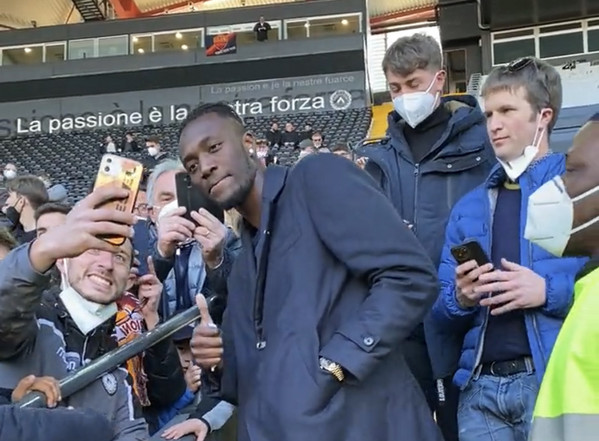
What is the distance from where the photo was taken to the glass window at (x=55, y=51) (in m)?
28.1

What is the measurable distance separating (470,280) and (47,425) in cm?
115

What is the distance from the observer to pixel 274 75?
25703 millimetres

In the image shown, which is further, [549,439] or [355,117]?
[355,117]

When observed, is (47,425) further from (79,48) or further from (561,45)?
(79,48)

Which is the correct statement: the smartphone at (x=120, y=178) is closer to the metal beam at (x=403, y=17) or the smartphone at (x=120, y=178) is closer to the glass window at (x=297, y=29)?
the glass window at (x=297, y=29)

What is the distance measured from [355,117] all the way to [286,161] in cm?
751

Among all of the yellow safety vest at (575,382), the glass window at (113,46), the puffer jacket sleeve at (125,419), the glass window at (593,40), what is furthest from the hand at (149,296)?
the glass window at (113,46)

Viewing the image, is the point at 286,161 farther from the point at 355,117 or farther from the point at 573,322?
the point at 573,322

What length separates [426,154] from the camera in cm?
281

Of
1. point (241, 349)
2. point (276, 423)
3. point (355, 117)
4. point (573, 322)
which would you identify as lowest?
point (276, 423)

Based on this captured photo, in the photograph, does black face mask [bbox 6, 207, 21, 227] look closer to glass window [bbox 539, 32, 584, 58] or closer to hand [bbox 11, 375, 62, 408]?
hand [bbox 11, 375, 62, 408]

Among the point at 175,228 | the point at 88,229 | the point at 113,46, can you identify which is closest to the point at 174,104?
the point at 113,46

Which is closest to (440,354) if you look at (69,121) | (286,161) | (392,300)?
(392,300)

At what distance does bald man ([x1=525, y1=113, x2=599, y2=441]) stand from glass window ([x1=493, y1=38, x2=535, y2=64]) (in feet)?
72.8
